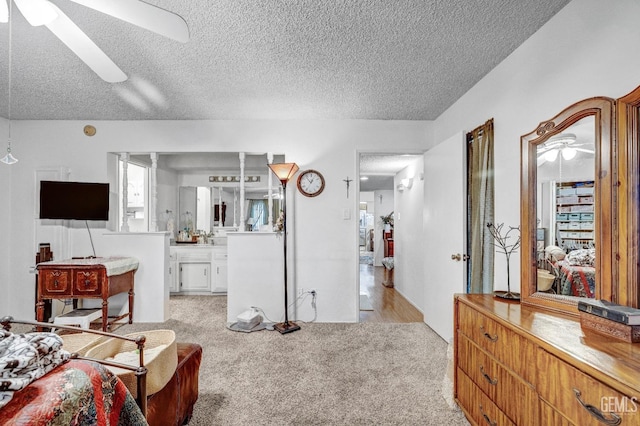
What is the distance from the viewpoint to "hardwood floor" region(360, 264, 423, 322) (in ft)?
11.8

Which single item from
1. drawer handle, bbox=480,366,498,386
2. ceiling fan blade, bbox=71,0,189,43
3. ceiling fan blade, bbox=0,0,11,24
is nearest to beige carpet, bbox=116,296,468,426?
Result: drawer handle, bbox=480,366,498,386

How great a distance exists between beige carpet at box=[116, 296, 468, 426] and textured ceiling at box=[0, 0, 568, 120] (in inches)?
94.0

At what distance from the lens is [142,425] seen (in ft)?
3.53

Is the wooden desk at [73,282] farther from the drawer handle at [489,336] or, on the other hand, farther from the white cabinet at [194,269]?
the drawer handle at [489,336]

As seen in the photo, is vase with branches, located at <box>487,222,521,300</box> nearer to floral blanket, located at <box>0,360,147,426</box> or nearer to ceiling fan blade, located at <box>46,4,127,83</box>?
floral blanket, located at <box>0,360,147,426</box>

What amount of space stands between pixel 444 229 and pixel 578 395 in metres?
1.94

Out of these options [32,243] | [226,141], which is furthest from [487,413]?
[32,243]

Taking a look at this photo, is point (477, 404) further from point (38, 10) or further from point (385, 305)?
point (38, 10)

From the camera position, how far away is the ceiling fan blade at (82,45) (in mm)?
1281

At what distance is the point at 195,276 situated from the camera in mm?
4598

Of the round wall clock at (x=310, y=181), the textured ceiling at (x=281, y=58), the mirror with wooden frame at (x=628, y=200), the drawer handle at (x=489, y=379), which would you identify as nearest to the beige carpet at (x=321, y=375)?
the drawer handle at (x=489, y=379)

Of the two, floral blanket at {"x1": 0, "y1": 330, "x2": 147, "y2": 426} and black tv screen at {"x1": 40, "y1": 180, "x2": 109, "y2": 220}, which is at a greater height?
black tv screen at {"x1": 40, "y1": 180, "x2": 109, "y2": 220}

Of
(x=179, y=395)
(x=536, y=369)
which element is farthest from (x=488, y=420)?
(x=179, y=395)

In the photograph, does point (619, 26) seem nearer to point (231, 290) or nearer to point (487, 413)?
point (487, 413)
